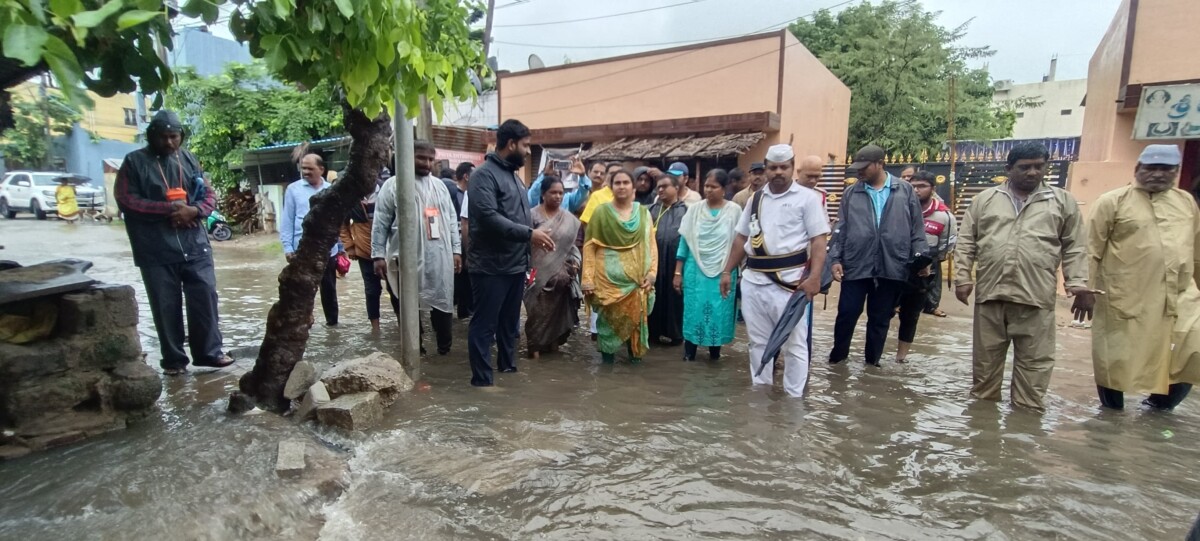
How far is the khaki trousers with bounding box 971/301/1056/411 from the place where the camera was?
4008mm

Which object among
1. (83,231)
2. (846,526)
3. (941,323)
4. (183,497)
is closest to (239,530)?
(183,497)

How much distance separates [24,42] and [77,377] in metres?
2.58

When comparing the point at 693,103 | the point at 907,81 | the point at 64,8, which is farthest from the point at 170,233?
the point at 907,81

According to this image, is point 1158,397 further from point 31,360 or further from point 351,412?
point 31,360

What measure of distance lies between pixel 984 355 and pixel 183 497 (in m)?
4.58

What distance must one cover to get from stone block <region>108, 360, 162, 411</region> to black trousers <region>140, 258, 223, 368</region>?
0.86m

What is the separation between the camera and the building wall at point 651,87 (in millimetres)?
12945

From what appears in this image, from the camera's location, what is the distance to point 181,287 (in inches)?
173

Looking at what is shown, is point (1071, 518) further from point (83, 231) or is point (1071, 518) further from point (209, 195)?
point (83, 231)

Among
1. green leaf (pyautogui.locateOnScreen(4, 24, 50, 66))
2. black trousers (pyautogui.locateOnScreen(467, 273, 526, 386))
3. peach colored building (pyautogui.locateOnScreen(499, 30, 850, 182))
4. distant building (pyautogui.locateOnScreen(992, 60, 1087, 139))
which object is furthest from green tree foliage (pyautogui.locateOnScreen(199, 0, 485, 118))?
distant building (pyautogui.locateOnScreen(992, 60, 1087, 139))

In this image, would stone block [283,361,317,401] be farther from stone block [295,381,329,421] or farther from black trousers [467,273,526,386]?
black trousers [467,273,526,386]

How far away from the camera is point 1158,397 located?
14.0ft

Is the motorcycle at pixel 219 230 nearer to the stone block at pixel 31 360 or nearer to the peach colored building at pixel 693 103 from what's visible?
the peach colored building at pixel 693 103

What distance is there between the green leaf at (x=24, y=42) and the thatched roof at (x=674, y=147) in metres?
11.3
